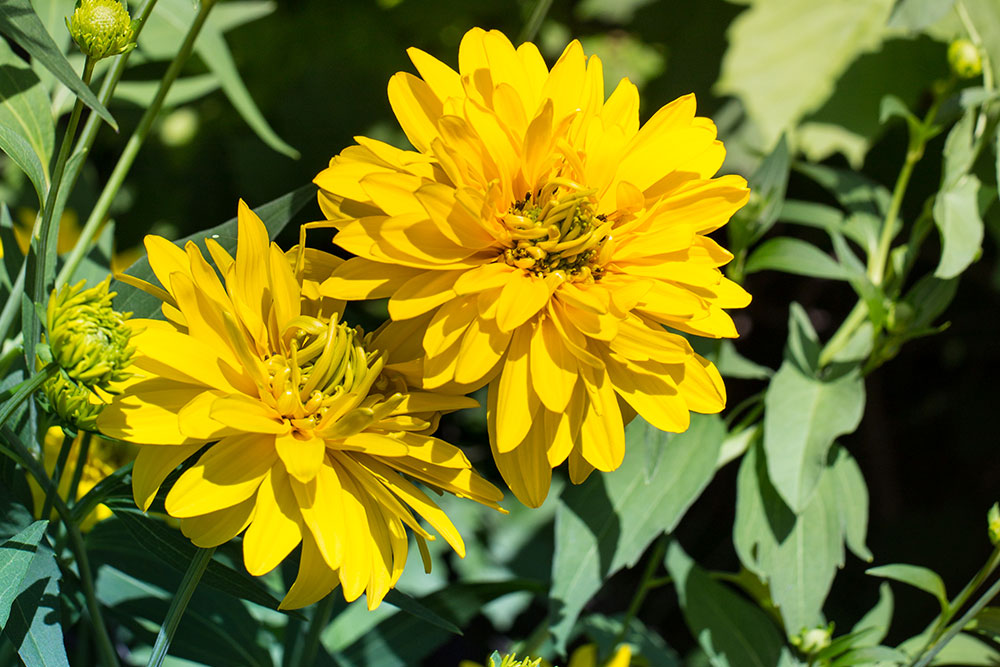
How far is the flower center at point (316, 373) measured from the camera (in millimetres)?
479

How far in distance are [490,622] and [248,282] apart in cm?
78

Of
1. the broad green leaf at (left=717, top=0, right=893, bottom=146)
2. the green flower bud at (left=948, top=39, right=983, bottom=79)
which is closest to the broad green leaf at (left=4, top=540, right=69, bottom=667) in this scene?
the green flower bud at (left=948, top=39, right=983, bottom=79)

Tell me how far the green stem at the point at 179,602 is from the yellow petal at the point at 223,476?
0.14 feet

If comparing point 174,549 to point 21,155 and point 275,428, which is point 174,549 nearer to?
point 275,428

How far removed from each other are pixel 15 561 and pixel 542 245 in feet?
1.08

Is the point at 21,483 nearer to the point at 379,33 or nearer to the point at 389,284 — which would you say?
the point at 389,284

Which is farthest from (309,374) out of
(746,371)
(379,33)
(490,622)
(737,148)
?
(379,33)

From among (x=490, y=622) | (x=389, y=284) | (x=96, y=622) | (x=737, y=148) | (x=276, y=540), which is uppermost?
(x=737, y=148)

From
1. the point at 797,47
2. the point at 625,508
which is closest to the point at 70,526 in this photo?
the point at 625,508

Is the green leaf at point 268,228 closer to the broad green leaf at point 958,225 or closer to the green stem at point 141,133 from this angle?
the green stem at point 141,133

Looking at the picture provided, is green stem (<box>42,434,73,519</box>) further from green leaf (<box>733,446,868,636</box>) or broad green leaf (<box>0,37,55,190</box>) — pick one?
green leaf (<box>733,446,868,636</box>)

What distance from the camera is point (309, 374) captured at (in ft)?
1.63

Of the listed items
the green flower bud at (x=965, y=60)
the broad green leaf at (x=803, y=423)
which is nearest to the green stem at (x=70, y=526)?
the broad green leaf at (x=803, y=423)

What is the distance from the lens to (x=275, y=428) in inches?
17.8
